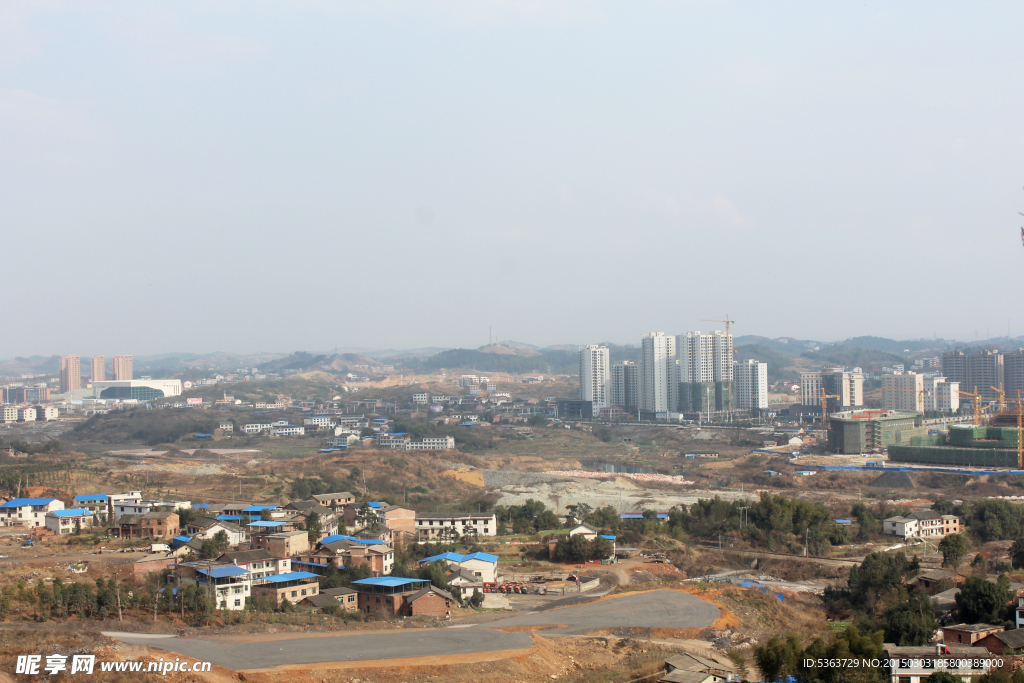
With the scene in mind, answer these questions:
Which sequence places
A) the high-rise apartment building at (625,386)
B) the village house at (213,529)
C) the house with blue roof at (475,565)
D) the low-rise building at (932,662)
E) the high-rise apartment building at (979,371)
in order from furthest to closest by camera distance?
the high-rise apartment building at (979,371) < the high-rise apartment building at (625,386) < the village house at (213,529) < the house with blue roof at (475,565) < the low-rise building at (932,662)

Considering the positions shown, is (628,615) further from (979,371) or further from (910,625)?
(979,371)

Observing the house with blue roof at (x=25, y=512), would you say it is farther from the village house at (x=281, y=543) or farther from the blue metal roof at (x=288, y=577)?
the blue metal roof at (x=288, y=577)

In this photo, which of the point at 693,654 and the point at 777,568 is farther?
the point at 777,568

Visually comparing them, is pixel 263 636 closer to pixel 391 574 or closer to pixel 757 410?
pixel 391 574

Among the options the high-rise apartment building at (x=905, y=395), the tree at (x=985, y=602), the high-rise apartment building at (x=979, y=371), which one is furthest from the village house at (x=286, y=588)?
the high-rise apartment building at (x=979, y=371)

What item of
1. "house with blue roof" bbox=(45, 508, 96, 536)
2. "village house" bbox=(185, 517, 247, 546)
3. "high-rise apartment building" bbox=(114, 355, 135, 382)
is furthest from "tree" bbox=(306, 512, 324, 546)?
"high-rise apartment building" bbox=(114, 355, 135, 382)

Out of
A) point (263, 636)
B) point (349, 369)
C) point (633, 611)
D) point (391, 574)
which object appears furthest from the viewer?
point (349, 369)

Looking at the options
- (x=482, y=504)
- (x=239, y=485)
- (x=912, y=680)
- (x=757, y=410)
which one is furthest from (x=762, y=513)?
(x=757, y=410)
